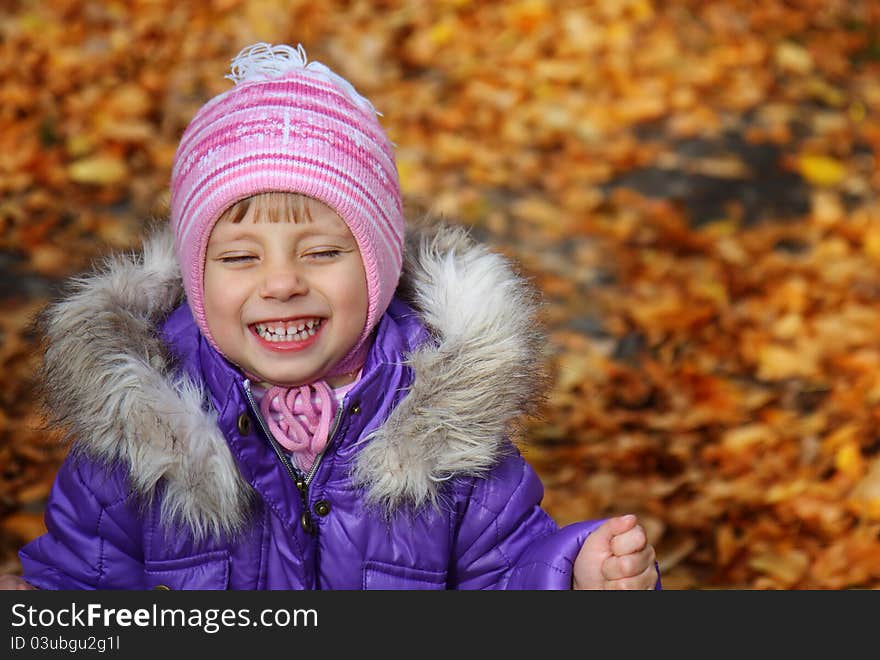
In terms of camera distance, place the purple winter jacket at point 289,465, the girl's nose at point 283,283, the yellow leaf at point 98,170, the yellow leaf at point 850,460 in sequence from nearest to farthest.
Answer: the girl's nose at point 283,283
the purple winter jacket at point 289,465
the yellow leaf at point 850,460
the yellow leaf at point 98,170

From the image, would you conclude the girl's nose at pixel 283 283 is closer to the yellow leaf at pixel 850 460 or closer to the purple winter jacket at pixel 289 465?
the purple winter jacket at pixel 289 465

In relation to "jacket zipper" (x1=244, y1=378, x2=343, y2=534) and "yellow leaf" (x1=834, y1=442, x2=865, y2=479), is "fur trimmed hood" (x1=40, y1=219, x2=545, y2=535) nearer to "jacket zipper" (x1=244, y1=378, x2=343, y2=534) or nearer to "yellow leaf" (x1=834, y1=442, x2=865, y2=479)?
"jacket zipper" (x1=244, y1=378, x2=343, y2=534)

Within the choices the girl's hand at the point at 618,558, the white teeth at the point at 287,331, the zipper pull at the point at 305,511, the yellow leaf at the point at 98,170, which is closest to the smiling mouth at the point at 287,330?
the white teeth at the point at 287,331

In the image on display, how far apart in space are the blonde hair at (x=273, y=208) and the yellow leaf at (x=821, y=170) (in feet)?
10.0

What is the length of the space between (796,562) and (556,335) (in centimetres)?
120

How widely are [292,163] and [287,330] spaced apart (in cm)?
31

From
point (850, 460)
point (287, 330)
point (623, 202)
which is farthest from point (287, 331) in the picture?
point (623, 202)

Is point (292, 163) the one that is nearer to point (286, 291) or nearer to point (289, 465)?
point (286, 291)

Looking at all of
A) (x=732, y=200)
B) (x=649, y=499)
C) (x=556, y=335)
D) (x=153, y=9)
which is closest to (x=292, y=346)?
(x=649, y=499)

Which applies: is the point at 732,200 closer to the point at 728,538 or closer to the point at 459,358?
the point at 728,538

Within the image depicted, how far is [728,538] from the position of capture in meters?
3.17

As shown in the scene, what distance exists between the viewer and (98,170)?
4.70 metres

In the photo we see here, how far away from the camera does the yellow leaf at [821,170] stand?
4680 millimetres

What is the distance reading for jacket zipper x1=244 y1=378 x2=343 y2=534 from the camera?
2285mm
